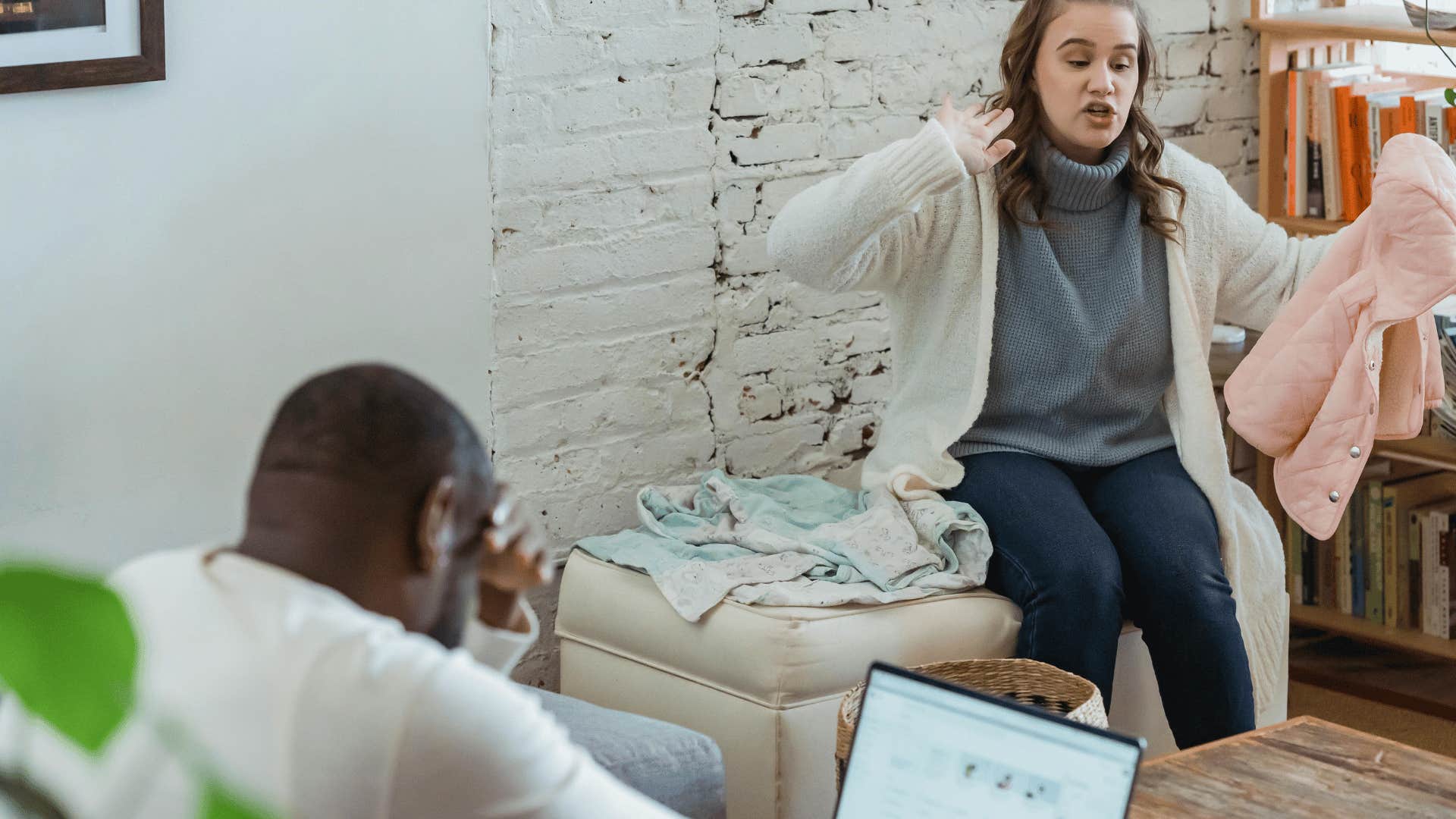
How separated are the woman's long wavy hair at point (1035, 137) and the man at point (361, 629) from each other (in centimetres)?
160

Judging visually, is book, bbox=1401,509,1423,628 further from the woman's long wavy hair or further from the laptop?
the laptop

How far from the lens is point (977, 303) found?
90.7 inches

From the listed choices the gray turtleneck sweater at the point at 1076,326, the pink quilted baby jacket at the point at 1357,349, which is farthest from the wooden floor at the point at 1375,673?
the gray turtleneck sweater at the point at 1076,326

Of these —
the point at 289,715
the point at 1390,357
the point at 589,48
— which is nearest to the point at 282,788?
the point at 289,715

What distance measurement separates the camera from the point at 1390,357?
228 cm

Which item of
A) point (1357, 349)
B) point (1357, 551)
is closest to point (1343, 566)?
point (1357, 551)

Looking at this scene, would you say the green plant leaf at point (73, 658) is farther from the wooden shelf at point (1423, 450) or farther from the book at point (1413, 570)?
the book at point (1413, 570)

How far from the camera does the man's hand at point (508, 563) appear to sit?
85 centimetres

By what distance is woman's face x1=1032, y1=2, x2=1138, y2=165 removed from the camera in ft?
7.38

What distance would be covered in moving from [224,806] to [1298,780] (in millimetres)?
1410

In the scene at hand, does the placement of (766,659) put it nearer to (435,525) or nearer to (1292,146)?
(435,525)

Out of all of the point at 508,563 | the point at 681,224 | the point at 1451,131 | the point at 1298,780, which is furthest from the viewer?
the point at 1451,131

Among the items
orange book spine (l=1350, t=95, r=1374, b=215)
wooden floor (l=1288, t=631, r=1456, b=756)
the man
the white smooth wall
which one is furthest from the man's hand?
orange book spine (l=1350, t=95, r=1374, b=215)

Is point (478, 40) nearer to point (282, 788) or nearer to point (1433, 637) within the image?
point (282, 788)
